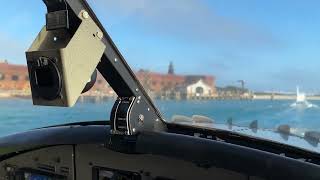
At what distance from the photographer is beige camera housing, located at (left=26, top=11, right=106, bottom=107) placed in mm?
2520

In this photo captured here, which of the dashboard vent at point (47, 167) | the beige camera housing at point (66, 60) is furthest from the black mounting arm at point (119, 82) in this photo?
the dashboard vent at point (47, 167)

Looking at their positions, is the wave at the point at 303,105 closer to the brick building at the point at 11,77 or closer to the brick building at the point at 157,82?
the brick building at the point at 157,82

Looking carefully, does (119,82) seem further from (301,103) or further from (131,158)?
(301,103)

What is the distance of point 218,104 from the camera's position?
11.2 feet

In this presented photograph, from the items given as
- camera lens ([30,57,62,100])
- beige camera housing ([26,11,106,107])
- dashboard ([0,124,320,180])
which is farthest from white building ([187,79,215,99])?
camera lens ([30,57,62,100])

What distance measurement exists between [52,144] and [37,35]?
1054 mm

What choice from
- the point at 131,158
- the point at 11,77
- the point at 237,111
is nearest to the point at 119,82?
the point at 131,158

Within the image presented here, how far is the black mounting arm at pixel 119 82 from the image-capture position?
2.62m

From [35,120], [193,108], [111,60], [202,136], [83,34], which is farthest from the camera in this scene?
[35,120]

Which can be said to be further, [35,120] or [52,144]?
[35,120]

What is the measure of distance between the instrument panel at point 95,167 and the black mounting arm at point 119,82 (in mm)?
257

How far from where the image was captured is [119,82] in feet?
9.53

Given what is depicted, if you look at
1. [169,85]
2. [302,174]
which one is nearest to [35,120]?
[169,85]

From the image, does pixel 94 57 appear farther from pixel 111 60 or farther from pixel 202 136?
pixel 202 136
